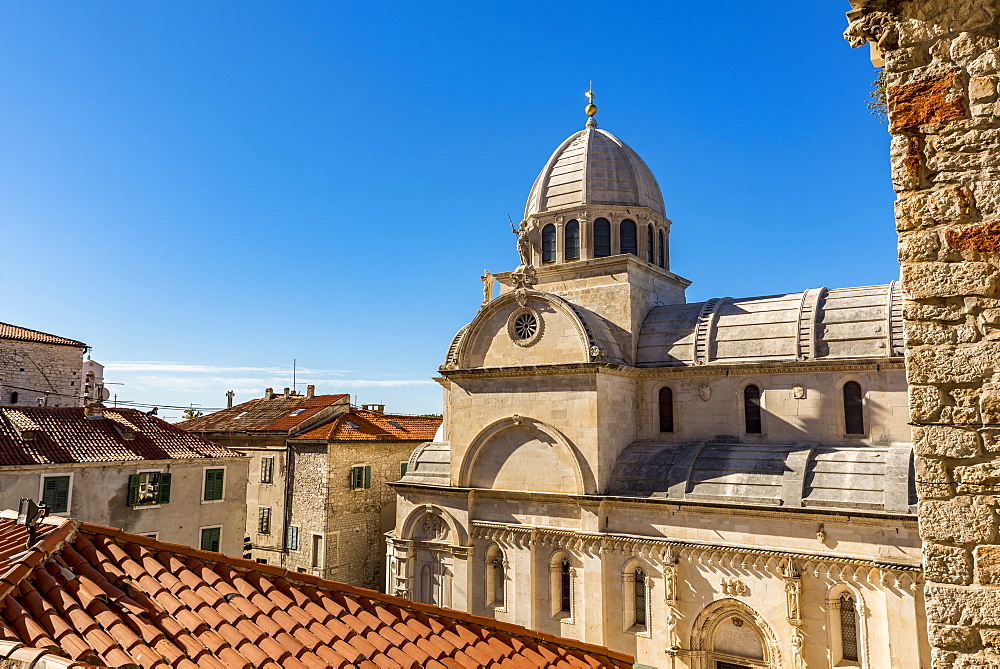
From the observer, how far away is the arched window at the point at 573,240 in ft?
71.8

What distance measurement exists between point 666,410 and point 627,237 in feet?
20.1

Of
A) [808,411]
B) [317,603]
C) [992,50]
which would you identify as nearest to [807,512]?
[808,411]

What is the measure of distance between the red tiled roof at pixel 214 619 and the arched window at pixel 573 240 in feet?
50.1

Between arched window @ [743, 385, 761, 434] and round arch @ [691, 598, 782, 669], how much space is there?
15.5 ft

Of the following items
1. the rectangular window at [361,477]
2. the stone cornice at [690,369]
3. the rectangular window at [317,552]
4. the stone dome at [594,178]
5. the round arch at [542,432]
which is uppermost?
the stone dome at [594,178]

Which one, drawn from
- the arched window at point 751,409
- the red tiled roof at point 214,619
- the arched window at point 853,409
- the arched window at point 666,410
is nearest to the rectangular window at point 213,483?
the arched window at point 666,410

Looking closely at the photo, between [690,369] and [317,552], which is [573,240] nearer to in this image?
[690,369]

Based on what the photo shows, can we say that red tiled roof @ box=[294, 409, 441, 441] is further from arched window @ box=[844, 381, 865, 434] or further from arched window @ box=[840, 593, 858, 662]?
arched window @ box=[840, 593, 858, 662]

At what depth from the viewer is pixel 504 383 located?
19.4 meters

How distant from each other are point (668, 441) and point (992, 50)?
50.2 ft

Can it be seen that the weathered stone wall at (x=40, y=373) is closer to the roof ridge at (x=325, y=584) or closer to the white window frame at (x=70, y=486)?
the white window frame at (x=70, y=486)

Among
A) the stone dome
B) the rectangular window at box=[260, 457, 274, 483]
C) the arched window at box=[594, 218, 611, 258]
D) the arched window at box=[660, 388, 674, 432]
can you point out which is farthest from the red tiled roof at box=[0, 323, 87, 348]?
the arched window at box=[660, 388, 674, 432]

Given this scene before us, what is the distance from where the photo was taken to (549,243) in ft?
73.8

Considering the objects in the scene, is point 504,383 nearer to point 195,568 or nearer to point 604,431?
point 604,431
